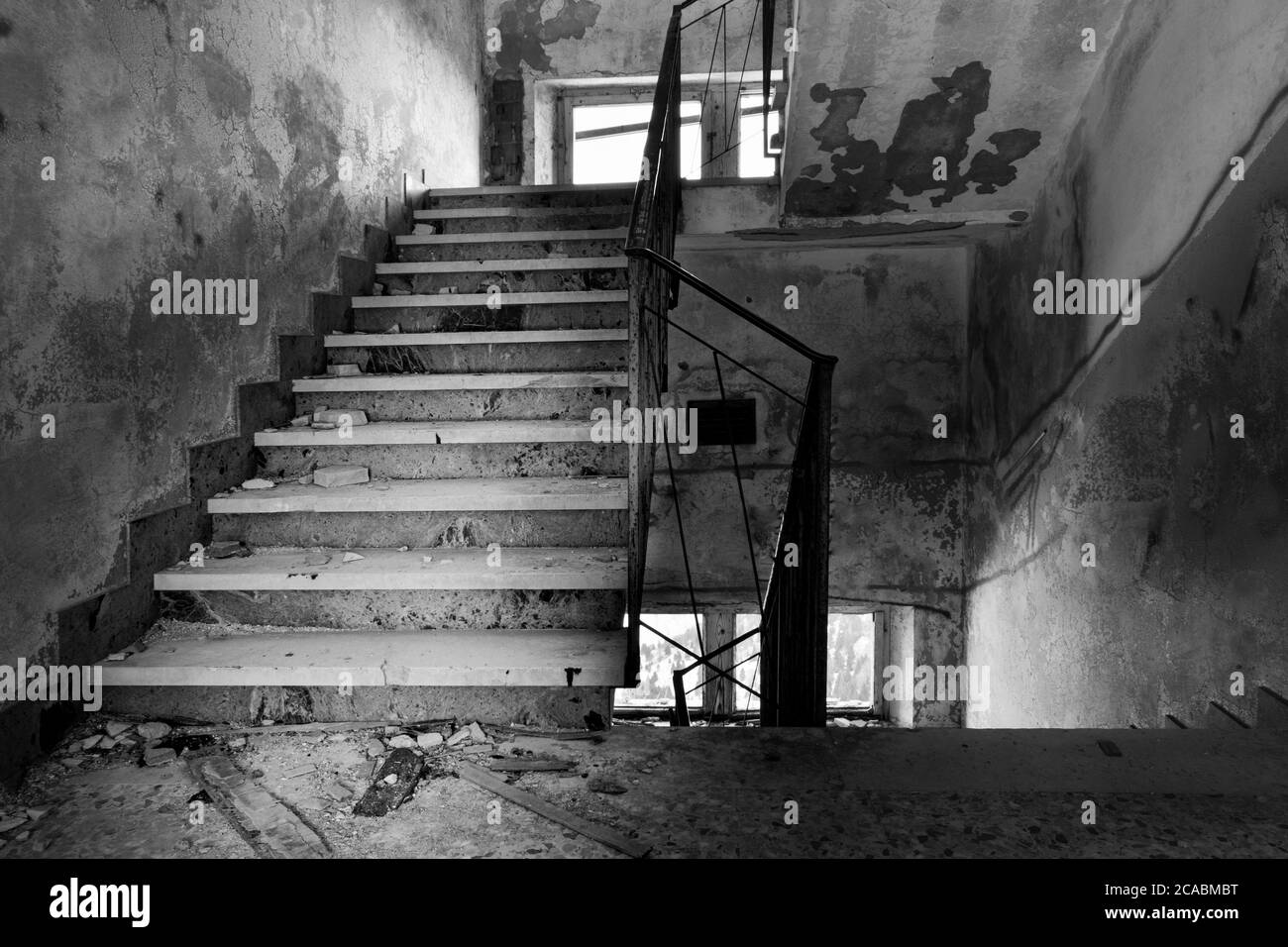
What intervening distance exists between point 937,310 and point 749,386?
1351mm

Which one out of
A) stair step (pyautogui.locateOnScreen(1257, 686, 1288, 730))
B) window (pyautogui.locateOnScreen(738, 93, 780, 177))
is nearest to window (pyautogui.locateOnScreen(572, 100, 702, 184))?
window (pyautogui.locateOnScreen(738, 93, 780, 177))

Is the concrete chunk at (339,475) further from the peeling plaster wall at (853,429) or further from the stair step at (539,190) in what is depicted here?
the peeling plaster wall at (853,429)

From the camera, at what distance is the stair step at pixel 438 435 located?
299 cm

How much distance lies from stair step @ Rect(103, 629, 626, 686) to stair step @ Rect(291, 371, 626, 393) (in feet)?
4.14

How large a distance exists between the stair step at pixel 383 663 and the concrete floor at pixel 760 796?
0.15m

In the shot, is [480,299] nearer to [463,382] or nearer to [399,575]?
[463,382]

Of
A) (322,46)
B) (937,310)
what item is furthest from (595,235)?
(937,310)

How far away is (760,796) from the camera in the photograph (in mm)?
1694

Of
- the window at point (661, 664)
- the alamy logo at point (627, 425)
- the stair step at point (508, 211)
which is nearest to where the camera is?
the alamy logo at point (627, 425)

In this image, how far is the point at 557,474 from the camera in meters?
3.03

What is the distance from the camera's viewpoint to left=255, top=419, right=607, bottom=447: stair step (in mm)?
2988

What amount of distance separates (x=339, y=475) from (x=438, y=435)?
391mm
